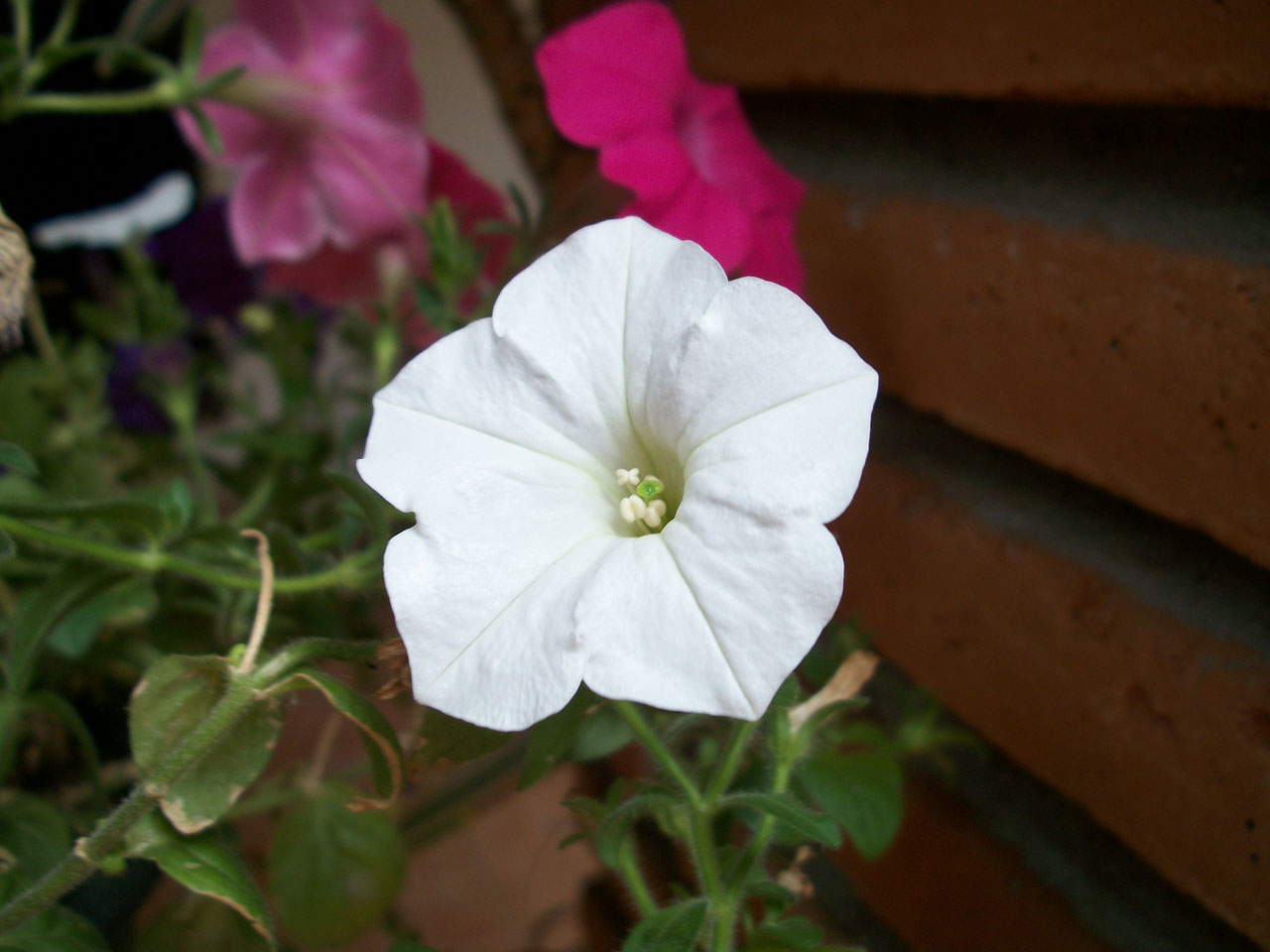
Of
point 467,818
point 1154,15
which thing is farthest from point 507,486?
point 467,818

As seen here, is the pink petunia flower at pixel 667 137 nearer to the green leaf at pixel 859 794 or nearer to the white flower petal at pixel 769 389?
the white flower petal at pixel 769 389

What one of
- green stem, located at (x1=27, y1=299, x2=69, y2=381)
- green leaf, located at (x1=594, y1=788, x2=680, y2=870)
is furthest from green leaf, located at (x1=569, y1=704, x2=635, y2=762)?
green stem, located at (x1=27, y1=299, x2=69, y2=381)

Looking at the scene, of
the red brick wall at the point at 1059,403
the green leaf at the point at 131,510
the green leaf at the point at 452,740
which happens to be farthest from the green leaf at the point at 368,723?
the red brick wall at the point at 1059,403

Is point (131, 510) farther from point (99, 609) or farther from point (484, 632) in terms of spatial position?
point (484, 632)

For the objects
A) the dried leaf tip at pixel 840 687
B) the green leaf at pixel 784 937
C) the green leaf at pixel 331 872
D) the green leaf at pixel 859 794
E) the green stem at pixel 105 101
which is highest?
the green stem at pixel 105 101

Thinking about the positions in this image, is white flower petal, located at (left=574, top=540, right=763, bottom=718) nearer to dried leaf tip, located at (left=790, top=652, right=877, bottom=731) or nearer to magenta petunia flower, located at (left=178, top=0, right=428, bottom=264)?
dried leaf tip, located at (left=790, top=652, right=877, bottom=731)

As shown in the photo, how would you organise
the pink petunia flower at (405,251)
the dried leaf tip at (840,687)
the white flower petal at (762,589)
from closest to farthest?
1. the white flower petal at (762,589)
2. the dried leaf tip at (840,687)
3. the pink petunia flower at (405,251)
